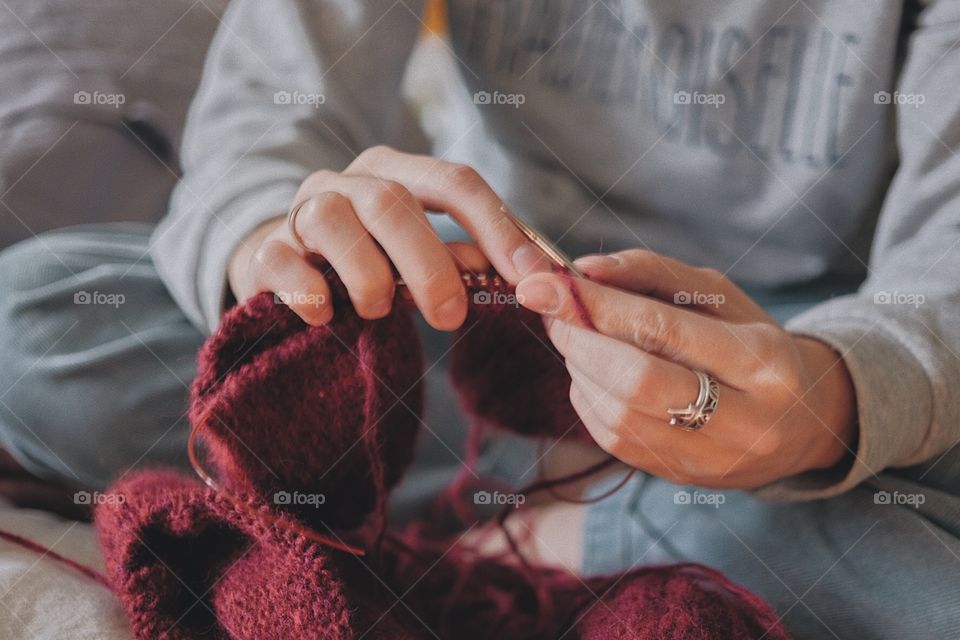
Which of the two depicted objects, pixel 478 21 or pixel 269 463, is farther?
pixel 478 21

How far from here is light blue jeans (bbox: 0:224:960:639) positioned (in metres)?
0.51

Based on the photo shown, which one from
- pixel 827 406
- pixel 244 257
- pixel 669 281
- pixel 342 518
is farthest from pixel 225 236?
pixel 827 406

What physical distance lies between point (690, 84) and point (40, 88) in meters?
0.69

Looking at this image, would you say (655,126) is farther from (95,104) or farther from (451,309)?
(95,104)

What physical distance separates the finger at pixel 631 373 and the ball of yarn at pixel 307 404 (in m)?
0.14

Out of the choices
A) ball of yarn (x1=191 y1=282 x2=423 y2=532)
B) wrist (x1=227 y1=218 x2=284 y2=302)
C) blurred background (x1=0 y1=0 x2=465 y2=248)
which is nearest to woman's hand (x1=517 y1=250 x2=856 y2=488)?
ball of yarn (x1=191 y1=282 x2=423 y2=532)

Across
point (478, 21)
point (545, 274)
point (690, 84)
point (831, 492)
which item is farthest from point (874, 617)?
point (478, 21)

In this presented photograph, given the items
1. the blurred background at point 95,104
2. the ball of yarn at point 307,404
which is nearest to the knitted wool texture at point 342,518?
the ball of yarn at point 307,404

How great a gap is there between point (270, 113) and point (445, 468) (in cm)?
37

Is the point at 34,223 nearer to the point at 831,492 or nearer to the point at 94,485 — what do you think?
the point at 94,485

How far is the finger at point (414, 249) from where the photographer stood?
1.53 feet

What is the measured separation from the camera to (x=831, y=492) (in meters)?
0.54

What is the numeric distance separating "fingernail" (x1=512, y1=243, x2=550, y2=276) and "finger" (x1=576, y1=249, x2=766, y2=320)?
0.04 m

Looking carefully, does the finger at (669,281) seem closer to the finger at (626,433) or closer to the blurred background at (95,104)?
the finger at (626,433)
